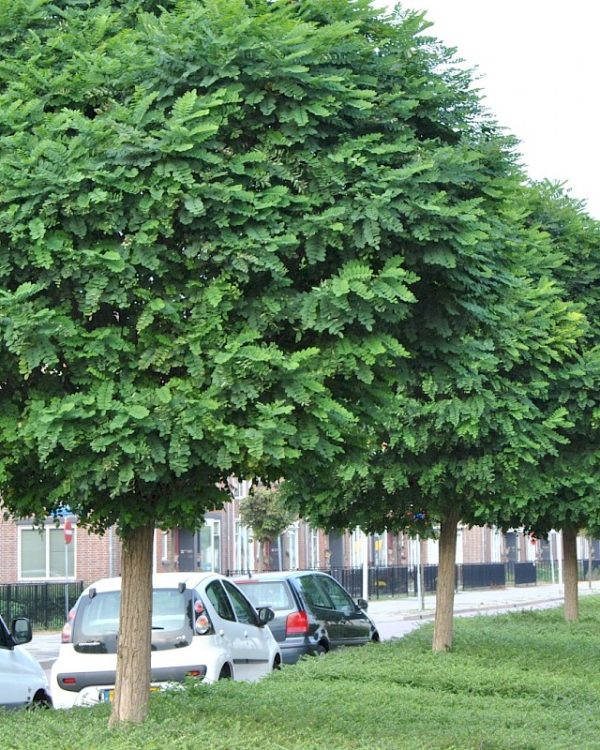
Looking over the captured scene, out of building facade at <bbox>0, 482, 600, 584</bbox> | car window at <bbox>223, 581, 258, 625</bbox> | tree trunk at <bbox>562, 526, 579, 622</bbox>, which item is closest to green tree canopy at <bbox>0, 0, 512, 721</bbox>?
car window at <bbox>223, 581, 258, 625</bbox>

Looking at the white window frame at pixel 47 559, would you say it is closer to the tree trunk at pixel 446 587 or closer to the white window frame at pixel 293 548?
the white window frame at pixel 293 548

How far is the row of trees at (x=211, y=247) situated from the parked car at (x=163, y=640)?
4.69 meters

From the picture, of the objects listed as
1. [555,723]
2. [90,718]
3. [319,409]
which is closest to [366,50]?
[319,409]

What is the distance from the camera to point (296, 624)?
62.3 ft

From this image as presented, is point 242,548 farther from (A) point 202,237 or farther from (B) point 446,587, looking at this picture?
(A) point 202,237

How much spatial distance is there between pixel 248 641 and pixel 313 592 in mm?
4953

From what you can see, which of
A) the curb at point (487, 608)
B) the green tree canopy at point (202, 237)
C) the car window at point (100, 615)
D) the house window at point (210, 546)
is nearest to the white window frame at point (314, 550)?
the house window at point (210, 546)

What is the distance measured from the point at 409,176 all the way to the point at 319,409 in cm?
146

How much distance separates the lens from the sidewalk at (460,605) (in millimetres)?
31297

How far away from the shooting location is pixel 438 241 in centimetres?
845

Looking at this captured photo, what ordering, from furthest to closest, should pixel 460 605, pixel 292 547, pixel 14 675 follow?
pixel 292 547 → pixel 460 605 → pixel 14 675

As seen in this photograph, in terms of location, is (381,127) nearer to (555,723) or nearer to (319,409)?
(319,409)

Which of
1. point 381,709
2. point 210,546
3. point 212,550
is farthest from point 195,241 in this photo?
point 212,550

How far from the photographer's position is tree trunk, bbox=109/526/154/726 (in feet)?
30.1
